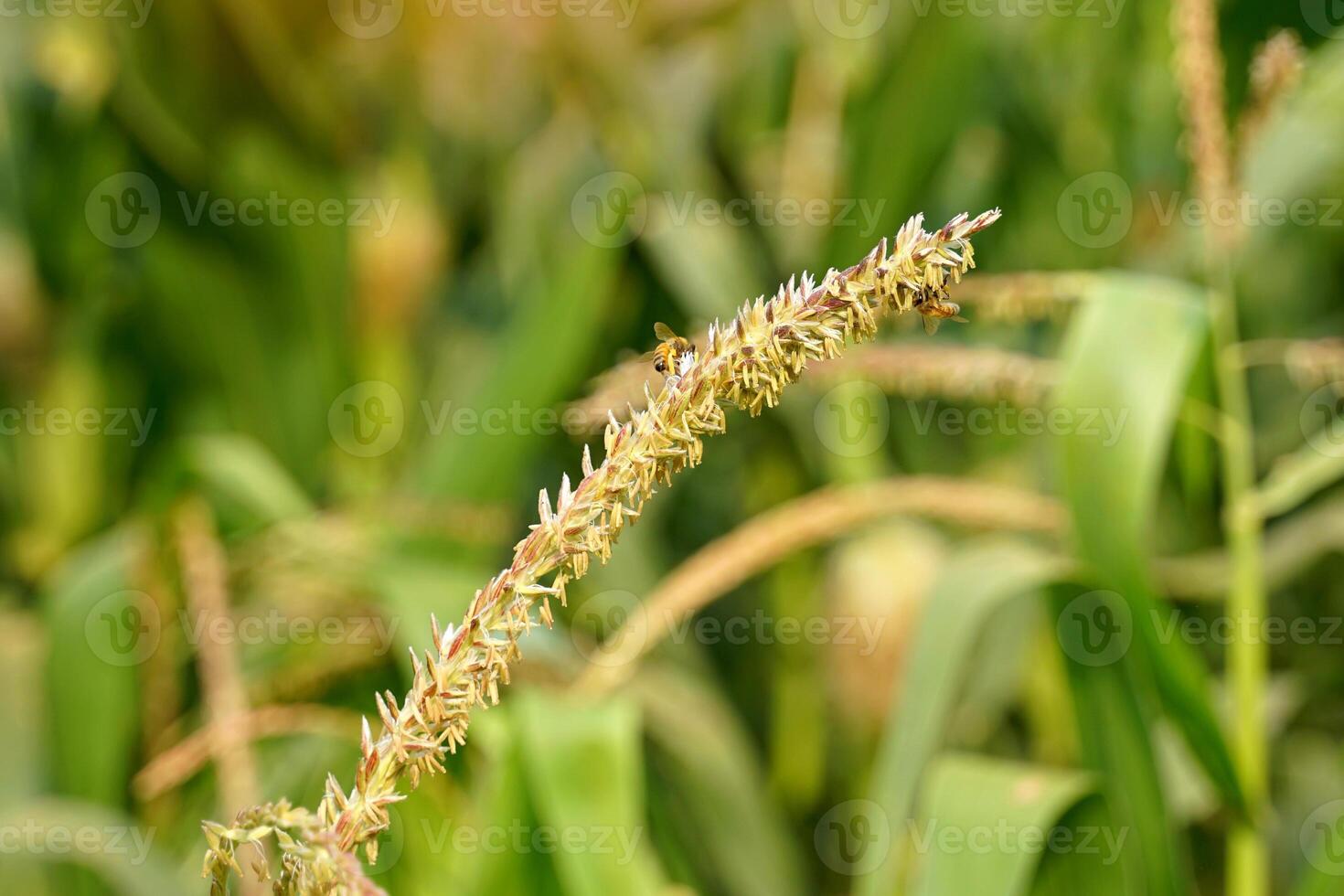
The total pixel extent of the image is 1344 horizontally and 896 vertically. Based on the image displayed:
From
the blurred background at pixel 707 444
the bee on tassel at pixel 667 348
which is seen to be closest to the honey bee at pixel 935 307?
the bee on tassel at pixel 667 348

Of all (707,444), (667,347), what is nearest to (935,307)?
(667,347)

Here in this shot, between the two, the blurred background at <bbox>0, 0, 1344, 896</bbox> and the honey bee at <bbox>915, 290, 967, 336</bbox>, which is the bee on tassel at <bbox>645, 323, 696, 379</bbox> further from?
the blurred background at <bbox>0, 0, 1344, 896</bbox>

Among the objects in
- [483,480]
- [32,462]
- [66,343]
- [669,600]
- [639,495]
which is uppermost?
[66,343]

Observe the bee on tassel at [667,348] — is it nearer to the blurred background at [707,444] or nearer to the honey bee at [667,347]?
the honey bee at [667,347]

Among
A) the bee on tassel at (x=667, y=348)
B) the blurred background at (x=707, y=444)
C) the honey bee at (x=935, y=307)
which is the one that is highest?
the blurred background at (x=707, y=444)

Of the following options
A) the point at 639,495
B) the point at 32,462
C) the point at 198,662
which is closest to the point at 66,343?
the point at 32,462

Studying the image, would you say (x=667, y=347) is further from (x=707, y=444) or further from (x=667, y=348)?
(x=707, y=444)

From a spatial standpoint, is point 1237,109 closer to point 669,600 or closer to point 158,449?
point 669,600

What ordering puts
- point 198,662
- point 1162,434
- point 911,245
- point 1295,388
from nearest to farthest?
1. point 911,245
2. point 1162,434
3. point 198,662
4. point 1295,388
